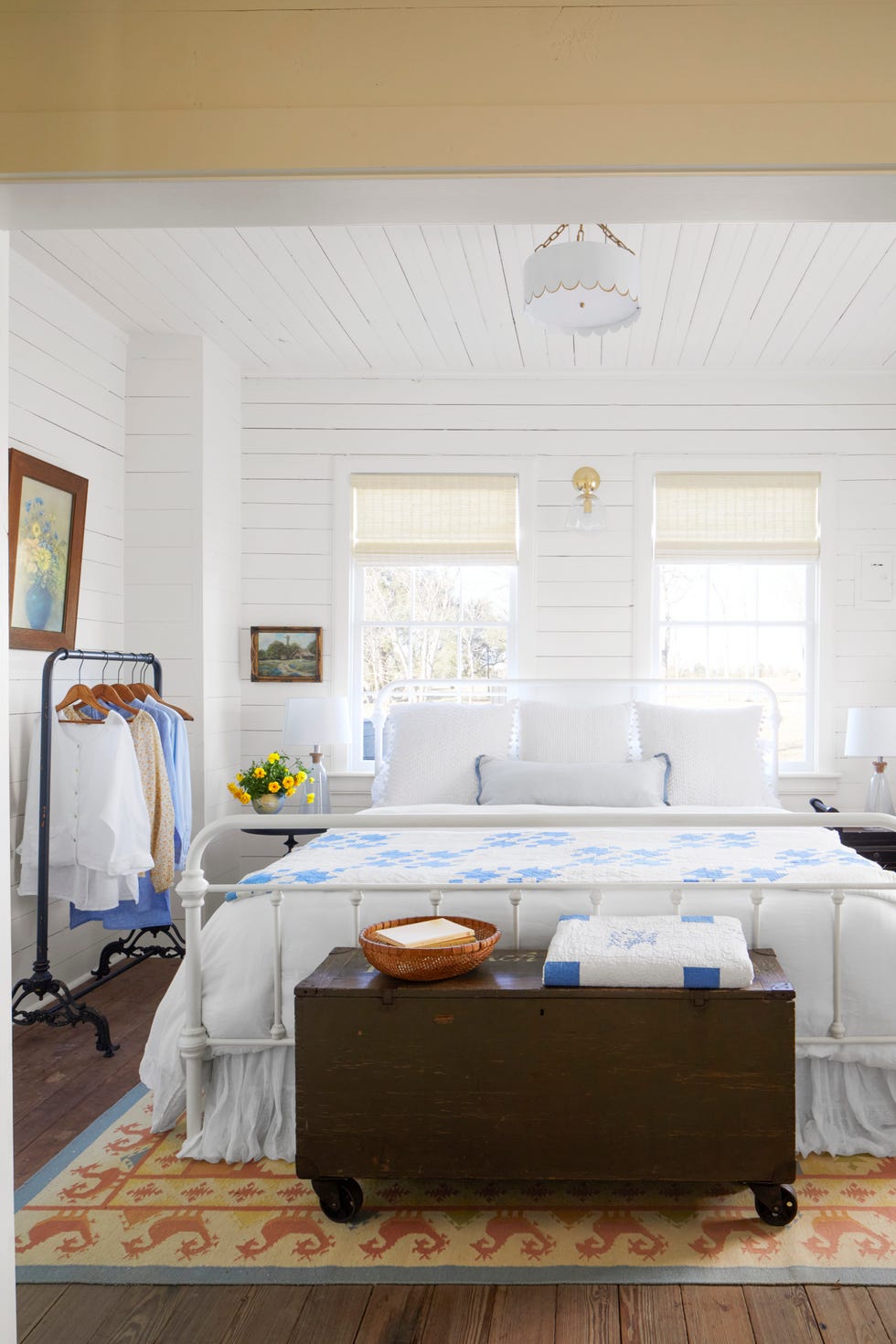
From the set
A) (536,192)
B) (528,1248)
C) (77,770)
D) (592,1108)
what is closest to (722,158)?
(536,192)

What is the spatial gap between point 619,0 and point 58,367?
3038 mm

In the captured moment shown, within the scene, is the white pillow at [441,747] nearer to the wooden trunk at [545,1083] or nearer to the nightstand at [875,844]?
the nightstand at [875,844]

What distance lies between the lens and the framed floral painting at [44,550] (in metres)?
3.60

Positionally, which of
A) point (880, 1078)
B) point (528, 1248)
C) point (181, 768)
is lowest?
point (528, 1248)

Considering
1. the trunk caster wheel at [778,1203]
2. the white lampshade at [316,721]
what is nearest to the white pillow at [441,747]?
the white lampshade at [316,721]

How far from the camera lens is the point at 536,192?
1.54 metres

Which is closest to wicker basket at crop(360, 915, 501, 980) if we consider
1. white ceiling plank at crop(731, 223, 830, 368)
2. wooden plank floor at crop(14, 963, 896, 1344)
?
wooden plank floor at crop(14, 963, 896, 1344)

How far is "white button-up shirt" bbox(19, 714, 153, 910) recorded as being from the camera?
3.47m

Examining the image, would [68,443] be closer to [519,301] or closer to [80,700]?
[80,700]

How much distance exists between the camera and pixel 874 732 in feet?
14.5

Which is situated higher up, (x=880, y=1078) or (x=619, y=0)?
(x=619, y=0)

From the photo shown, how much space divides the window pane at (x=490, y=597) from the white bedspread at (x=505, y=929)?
7.50 ft

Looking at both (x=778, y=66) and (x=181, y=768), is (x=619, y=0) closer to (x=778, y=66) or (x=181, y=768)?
(x=778, y=66)

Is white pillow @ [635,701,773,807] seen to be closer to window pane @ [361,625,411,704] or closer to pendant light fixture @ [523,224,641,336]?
window pane @ [361,625,411,704]
